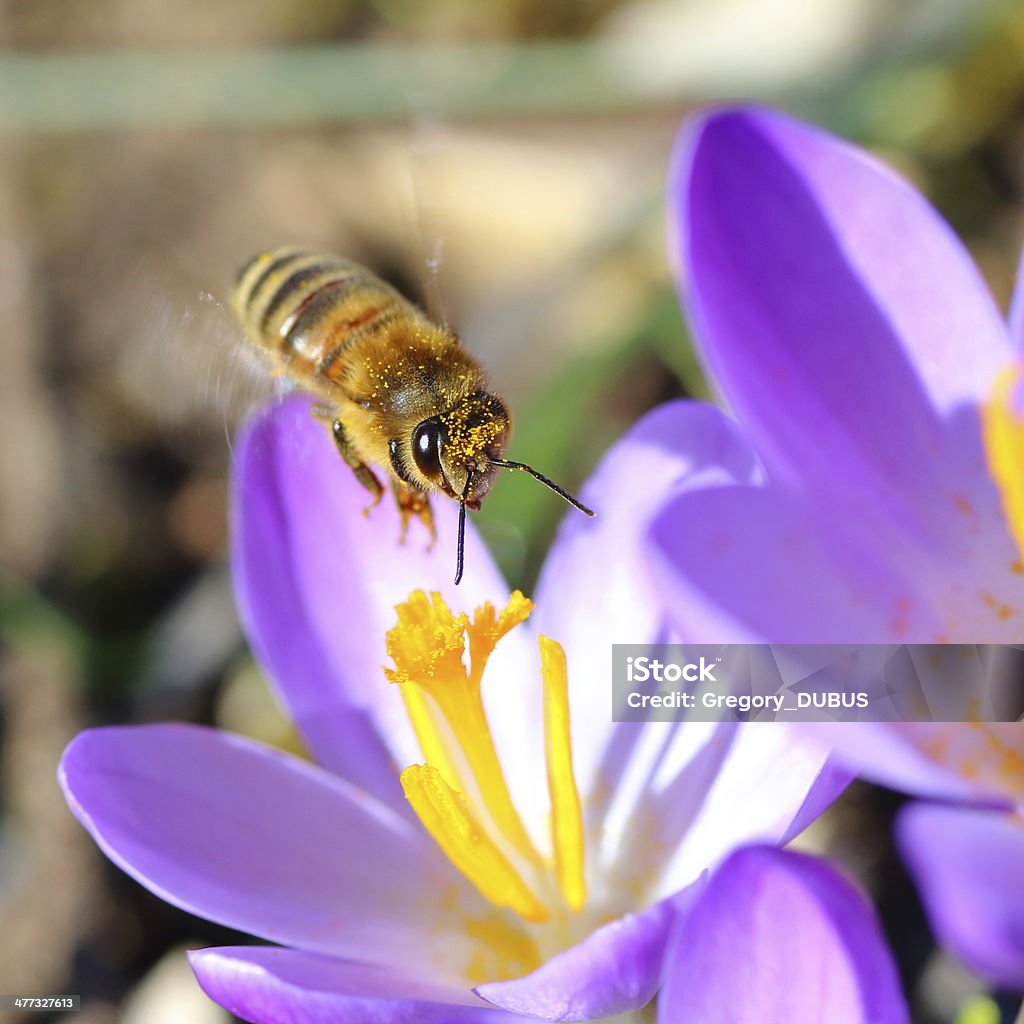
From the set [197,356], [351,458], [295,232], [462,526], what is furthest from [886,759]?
[295,232]

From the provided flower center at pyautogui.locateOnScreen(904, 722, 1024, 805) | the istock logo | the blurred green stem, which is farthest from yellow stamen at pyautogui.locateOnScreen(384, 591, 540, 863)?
the blurred green stem

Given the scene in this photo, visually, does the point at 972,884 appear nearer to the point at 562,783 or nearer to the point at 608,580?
the point at 562,783

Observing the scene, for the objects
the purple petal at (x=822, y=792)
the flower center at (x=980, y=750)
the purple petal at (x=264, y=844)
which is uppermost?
the purple petal at (x=822, y=792)

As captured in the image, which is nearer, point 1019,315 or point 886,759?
point 886,759

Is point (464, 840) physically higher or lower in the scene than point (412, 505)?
lower

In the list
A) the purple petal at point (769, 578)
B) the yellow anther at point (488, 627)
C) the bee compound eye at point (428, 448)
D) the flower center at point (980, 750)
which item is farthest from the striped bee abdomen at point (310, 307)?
the flower center at point (980, 750)

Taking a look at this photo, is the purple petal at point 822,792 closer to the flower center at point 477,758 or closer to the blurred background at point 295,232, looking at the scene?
the flower center at point 477,758

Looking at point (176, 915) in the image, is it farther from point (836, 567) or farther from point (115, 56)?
point (115, 56)
